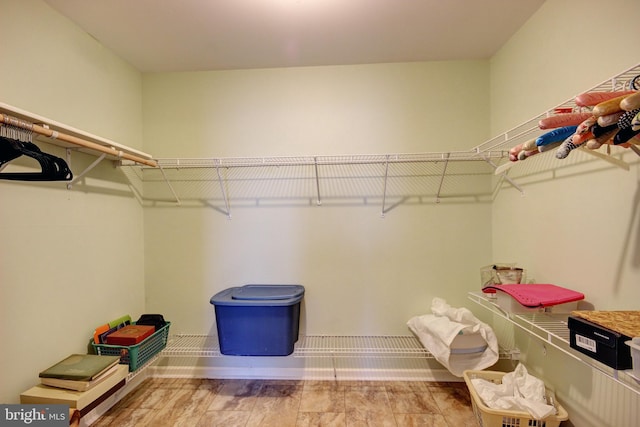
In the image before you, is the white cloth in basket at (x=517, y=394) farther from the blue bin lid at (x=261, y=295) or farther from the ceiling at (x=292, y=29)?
the ceiling at (x=292, y=29)

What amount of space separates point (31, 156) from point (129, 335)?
1051 millimetres

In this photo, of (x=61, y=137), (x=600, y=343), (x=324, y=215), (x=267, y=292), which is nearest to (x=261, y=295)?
(x=267, y=292)

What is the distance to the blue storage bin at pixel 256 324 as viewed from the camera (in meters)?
1.56

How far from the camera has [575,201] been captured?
3.96ft

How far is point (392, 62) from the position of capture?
1.86 metres

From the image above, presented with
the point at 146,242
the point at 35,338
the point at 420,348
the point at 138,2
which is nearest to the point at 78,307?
the point at 35,338

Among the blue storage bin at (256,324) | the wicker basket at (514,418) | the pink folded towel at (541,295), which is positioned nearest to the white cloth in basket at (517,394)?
the wicker basket at (514,418)

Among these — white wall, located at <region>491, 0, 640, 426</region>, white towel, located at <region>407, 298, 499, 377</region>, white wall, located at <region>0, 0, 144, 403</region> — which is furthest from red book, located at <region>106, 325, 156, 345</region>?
white wall, located at <region>491, 0, 640, 426</region>

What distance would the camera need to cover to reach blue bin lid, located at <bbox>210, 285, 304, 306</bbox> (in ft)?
5.11

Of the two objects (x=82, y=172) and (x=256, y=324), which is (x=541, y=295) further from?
(x=82, y=172)

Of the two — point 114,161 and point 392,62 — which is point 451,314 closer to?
point 392,62

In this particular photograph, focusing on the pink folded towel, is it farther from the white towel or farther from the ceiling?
the ceiling

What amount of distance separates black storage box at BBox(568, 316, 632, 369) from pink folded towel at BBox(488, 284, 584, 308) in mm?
247

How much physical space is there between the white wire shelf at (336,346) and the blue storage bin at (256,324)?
0.65ft
